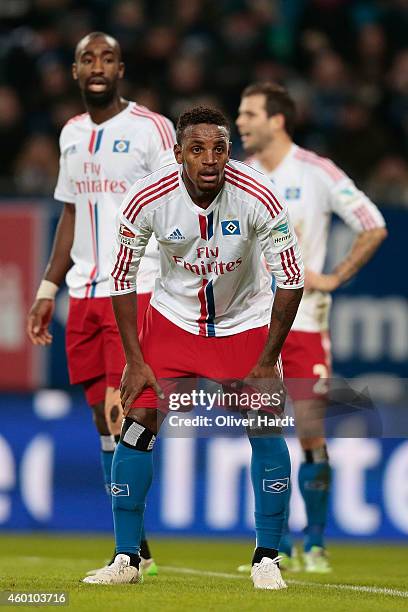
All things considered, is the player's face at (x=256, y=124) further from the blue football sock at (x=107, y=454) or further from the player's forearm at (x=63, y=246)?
the blue football sock at (x=107, y=454)

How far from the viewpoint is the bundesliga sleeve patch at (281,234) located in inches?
240

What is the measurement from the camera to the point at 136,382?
6.18m

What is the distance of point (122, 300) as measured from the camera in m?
6.24

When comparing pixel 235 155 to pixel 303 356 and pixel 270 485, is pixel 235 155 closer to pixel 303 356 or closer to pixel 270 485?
pixel 303 356

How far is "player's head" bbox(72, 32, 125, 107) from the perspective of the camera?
7.51 m

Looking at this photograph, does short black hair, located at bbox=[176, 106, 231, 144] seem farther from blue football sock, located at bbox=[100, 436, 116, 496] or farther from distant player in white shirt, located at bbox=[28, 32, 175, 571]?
blue football sock, located at bbox=[100, 436, 116, 496]

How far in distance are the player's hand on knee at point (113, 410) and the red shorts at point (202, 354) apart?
973 mm

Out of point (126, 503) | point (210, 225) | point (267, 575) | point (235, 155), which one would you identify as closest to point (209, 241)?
point (210, 225)

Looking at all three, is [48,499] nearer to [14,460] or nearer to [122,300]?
[14,460]

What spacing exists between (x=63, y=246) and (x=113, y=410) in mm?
987

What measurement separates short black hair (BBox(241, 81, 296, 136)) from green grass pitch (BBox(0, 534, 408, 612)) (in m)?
2.69

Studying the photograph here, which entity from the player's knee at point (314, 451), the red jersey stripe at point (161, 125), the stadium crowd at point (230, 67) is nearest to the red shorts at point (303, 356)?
the player's knee at point (314, 451)

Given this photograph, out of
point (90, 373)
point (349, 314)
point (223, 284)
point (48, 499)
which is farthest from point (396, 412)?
point (223, 284)

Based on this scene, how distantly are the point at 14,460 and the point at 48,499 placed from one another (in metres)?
0.40
